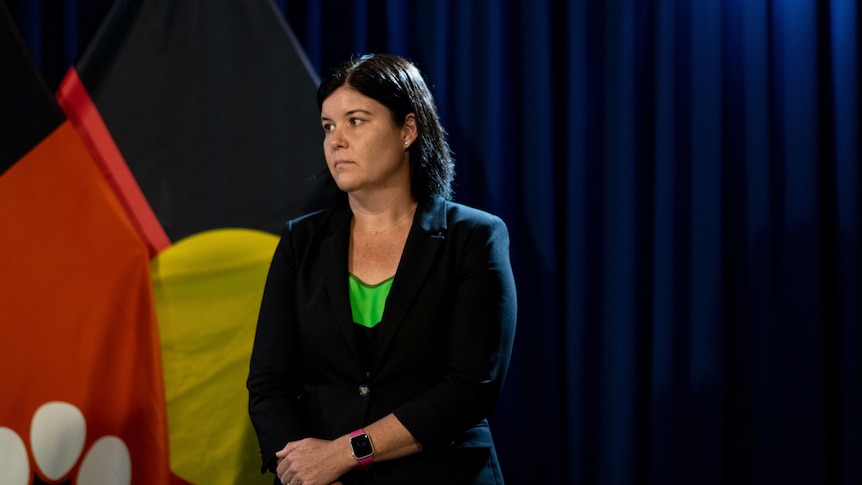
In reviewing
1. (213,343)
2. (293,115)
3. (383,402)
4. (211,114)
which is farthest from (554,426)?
(211,114)

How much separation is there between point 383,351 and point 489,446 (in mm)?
304

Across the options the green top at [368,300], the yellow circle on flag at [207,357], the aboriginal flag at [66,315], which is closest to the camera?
the green top at [368,300]

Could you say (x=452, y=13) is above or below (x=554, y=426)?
above

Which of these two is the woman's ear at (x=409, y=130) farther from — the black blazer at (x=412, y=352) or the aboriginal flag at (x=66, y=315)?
the aboriginal flag at (x=66, y=315)

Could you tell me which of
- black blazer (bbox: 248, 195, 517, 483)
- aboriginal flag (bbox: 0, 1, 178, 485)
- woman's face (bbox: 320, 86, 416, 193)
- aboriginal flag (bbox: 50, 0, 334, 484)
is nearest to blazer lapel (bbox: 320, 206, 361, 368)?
black blazer (bbox: 248, 195, 517, 483)

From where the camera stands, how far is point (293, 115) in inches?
93.7

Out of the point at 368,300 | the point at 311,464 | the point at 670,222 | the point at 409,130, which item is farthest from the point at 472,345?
the point at 670,222

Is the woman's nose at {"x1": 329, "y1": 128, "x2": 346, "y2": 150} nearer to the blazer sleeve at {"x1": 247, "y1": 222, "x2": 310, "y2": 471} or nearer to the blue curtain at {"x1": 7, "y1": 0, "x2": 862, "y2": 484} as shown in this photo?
the blazer sleeve at {"x1": 247, "y1": 222, "x2": 310, "y2": 471}

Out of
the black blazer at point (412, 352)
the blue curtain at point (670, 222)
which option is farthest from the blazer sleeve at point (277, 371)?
the blue curtain at point (670, 222)

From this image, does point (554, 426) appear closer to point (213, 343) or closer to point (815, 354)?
point (815, 354)

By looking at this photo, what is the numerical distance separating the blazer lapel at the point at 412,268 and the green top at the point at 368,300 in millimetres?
37

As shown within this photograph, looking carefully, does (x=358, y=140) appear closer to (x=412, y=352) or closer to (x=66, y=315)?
(x=412, y=352)

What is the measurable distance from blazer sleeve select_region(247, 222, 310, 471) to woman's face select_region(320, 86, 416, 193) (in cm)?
23

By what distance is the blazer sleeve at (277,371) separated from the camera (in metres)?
1.82
